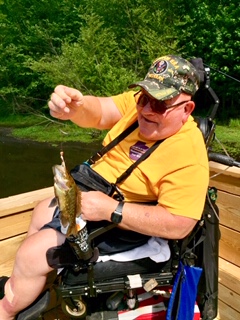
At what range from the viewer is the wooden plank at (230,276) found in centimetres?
218

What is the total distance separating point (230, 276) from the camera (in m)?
2.21

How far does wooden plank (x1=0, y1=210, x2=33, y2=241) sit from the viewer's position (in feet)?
6.44

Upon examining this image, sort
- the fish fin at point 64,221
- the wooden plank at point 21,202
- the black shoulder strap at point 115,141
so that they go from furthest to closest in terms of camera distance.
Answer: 1. the wooden plank at point 21,202
2. the black shoulder strap at point 115,141
3. the fish fin at point 64,221

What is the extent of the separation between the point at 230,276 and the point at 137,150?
1069 mm

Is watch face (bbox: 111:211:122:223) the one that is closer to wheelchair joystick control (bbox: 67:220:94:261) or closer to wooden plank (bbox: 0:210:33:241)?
wheelchair joystick control (bbox: 67:220:94:261)

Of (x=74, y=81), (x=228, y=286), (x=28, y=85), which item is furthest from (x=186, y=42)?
(x=228, y=286)

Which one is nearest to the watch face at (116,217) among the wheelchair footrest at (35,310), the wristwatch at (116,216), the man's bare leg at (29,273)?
the wristwatch at (116,216)

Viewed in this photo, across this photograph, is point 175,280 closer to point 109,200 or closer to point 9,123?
point 109,200

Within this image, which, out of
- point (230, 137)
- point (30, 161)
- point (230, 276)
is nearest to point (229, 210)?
point (230, 276)

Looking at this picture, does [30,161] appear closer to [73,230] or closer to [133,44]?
[133,44]

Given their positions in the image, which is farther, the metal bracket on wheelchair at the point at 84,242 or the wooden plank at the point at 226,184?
the wooden plank at the point at 226,184

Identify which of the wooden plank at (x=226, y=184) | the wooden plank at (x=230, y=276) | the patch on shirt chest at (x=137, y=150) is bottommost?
the wooden plank at (x=230, y=276)

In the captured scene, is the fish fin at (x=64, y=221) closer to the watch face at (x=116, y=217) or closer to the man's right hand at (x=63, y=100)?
the watch face at (x=116, y=217)

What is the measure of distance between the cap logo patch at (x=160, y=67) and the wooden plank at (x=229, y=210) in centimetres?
103
